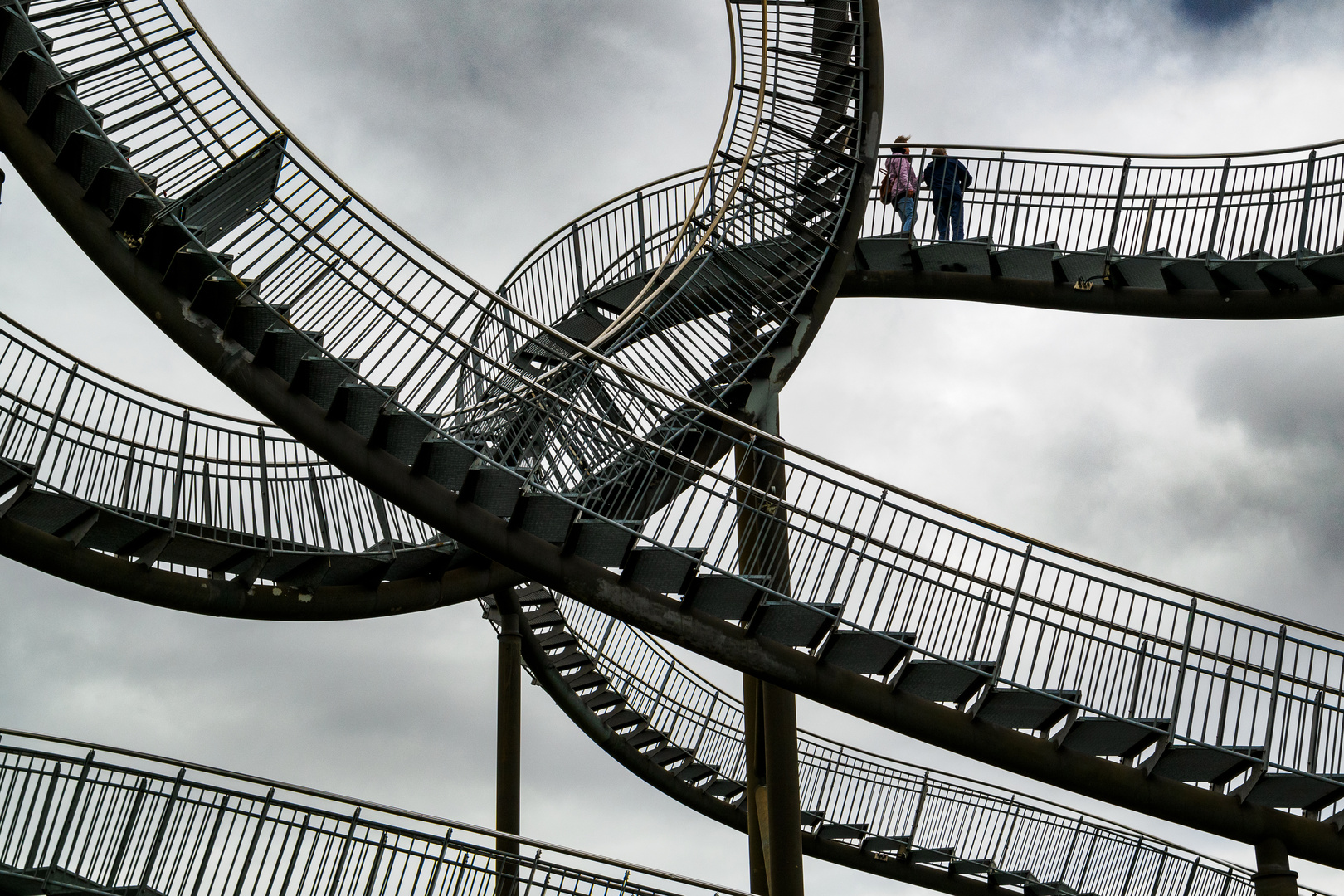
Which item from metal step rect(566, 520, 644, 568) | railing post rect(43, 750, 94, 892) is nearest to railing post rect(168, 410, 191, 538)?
railing post rect(43, 750, 94, 892)

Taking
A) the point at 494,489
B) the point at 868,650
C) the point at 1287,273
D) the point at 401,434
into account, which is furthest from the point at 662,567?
the point at 1287,273

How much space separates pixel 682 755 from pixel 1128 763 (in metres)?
9.11

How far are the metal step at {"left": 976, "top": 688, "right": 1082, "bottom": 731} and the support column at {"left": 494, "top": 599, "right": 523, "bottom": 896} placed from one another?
712 cm

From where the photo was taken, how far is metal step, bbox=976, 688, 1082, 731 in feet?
40.1

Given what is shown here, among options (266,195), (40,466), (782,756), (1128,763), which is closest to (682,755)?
(782,756)

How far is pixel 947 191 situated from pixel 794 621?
→ 876 centimetres

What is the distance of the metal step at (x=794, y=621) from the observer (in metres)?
12.0

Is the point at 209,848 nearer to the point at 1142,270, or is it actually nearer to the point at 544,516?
the point at 544,516

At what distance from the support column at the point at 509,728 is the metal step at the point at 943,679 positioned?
6.79 m

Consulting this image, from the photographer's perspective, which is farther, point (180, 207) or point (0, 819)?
point (0, 819)

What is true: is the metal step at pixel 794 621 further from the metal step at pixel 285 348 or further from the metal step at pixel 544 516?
the metal step at pixel 285 348

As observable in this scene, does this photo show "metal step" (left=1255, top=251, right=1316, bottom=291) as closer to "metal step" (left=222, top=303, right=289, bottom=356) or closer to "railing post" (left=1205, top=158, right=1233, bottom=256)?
"railing post" (left=1205, top=158, right=1233, bottom=256)

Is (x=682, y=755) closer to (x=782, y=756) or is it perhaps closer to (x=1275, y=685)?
(x=782, y=756)

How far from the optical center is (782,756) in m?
13.9
